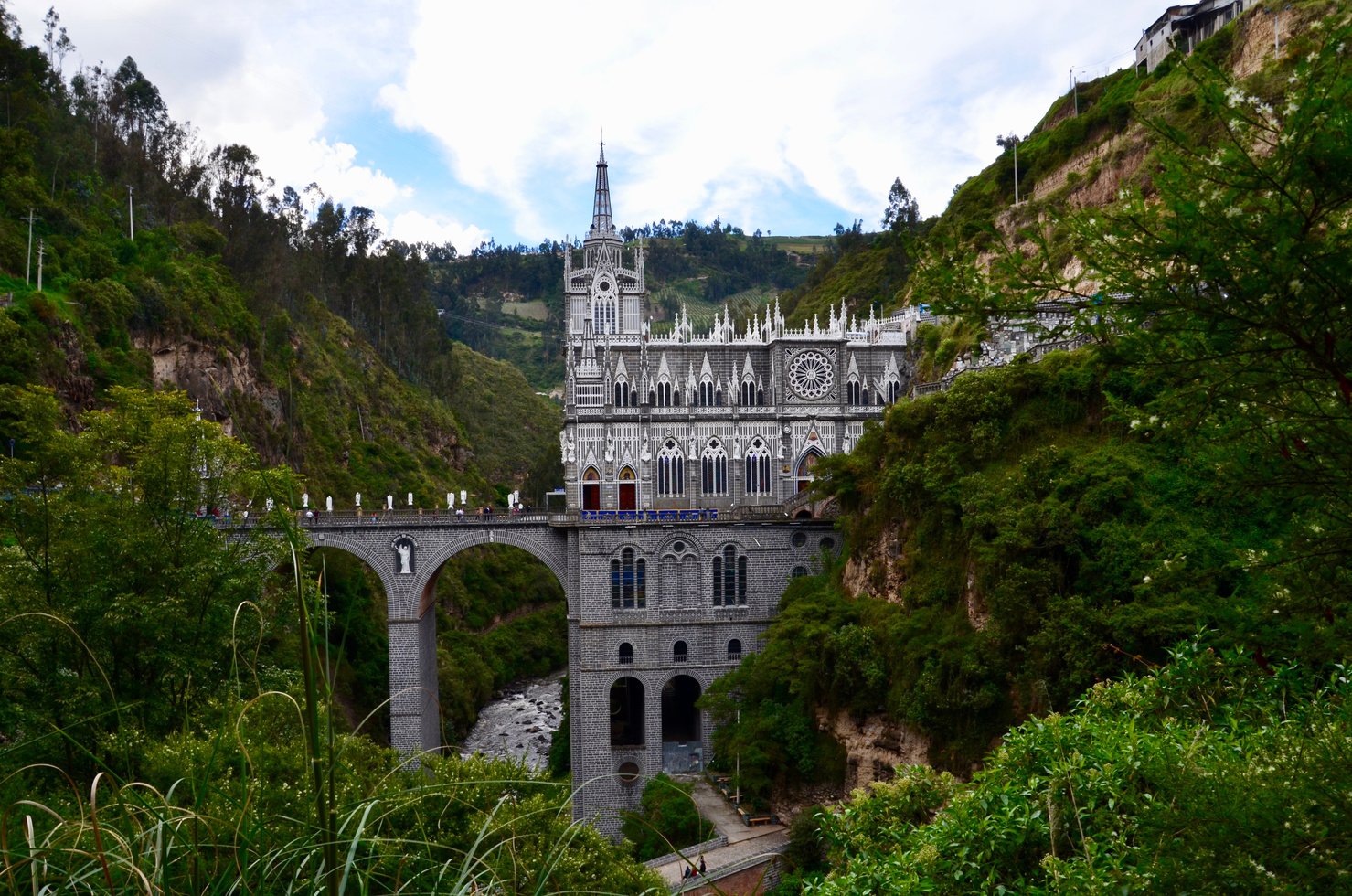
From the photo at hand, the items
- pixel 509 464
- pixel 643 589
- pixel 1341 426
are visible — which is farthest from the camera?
pixel 509 464

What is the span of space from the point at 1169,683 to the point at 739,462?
30.5 metres

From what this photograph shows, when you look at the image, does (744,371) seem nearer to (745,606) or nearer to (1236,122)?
(745,606)

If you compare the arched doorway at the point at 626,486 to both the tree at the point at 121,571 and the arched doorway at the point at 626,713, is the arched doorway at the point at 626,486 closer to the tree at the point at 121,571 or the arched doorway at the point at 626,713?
the arched doorway at the point at 626,713

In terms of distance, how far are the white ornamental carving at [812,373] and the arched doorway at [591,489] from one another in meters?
9.74

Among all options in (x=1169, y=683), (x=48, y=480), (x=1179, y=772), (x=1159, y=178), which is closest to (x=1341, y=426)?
(x=1159, y=178)

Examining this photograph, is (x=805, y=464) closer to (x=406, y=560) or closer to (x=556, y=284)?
(x=406, y=560)

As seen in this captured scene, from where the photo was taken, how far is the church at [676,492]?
39.1m

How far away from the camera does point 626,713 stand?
4491cm

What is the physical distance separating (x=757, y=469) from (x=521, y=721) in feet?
59.6

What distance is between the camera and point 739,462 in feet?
144

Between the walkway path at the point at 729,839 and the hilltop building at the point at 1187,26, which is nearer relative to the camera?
the walkway path at the point at 729,839

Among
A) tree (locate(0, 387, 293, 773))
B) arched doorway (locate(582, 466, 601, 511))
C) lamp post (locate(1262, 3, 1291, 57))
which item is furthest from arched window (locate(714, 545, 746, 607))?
lamp post (locate(1262, 3, 1291, 57))

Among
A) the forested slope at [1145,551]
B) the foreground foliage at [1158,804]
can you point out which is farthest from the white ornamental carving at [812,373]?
the foreground foliage at [1158,804]

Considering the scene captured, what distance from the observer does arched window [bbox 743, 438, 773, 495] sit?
44188mm
